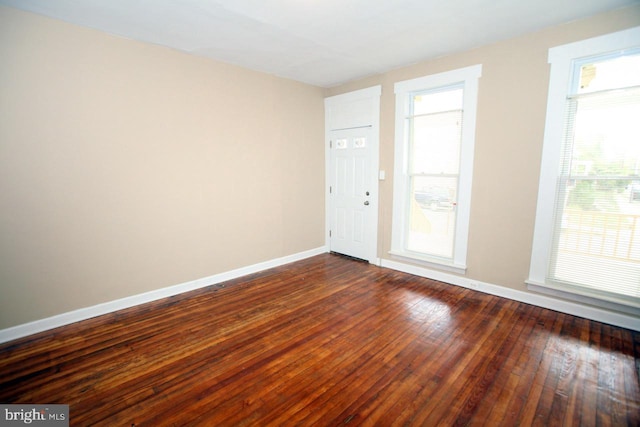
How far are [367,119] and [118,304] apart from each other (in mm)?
4120

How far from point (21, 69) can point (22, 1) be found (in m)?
0.54

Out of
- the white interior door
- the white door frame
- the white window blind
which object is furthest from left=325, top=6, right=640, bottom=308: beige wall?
the white interior door

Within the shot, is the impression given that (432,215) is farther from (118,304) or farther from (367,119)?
(118,304)

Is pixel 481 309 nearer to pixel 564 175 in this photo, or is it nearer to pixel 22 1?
pixel 564 175

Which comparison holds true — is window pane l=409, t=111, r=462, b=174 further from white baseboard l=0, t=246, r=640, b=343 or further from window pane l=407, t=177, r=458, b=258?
white baseboard l=0, t=246, r=640, b=343

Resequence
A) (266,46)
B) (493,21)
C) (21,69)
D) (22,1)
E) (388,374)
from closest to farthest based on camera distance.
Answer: (388,374), (22,1), (21,69), (493,21), (266,46)

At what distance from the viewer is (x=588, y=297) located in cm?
286

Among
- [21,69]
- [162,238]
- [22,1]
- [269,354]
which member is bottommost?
[269,354]

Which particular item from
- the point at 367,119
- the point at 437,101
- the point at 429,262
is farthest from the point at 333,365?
the point at 367,119

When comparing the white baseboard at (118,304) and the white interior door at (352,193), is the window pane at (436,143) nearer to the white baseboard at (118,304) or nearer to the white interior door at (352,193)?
the white interior door at (352,193)

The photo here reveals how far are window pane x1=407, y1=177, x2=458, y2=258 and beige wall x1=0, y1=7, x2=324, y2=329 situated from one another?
7.04ft

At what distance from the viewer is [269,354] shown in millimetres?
2398

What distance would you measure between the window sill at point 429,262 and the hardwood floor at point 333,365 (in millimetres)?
468

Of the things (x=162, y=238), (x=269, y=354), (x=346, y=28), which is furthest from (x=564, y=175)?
(x=162, y=238)
